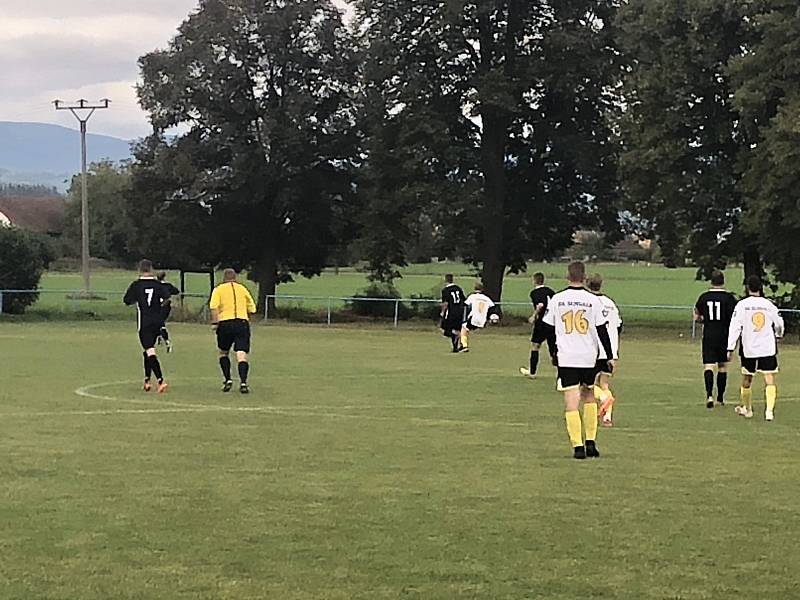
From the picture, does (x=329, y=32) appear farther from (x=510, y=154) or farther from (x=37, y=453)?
(x=37, y=453)

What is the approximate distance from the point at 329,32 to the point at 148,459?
4015 cm

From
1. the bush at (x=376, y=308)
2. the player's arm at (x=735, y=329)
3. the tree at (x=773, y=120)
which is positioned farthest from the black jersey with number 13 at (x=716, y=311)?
the bush at (x=376, y=308)

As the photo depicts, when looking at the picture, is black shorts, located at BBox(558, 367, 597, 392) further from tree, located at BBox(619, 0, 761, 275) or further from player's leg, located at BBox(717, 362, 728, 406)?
tree, located at BBox(619, 0, 761, 275)

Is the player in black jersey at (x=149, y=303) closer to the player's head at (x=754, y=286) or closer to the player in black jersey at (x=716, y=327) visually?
the player in black jersey at (x=716, y=327)

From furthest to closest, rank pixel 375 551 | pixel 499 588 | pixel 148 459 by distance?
pixel 148 459 < pixel 375 551 < pixel 499 588

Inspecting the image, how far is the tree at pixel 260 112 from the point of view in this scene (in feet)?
160

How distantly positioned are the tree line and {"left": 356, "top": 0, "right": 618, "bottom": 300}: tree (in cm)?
8

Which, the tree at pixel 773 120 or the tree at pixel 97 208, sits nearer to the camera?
the tree at pixel 773 120

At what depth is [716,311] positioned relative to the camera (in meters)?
17.2

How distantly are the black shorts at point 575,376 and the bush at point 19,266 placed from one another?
36.6 meters

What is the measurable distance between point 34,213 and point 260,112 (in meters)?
88.2

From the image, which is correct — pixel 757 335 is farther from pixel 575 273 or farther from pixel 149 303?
pixel 149 303

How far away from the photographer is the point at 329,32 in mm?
49938

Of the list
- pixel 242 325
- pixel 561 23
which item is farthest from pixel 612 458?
pixel 561 23
